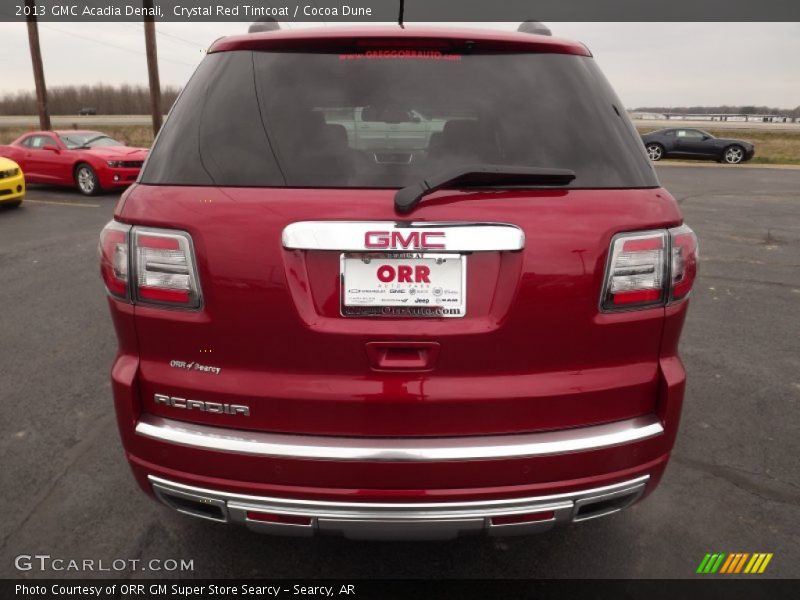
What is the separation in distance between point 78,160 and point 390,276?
1465 centimetres

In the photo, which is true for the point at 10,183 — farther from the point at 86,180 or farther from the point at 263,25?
the point at 263,25

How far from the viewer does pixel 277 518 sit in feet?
6.05

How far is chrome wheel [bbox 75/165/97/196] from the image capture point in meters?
13.8

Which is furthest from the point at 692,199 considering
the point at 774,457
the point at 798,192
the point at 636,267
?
the point at 636,267

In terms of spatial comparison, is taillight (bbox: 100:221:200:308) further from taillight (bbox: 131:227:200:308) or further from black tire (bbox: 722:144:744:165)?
black tire (bbox: 722:144:744:165)

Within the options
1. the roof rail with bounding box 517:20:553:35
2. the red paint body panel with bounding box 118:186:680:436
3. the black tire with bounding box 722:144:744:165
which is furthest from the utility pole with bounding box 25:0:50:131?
the black tire with bounding box 722:144:744:165

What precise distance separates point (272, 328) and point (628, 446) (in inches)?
44.1

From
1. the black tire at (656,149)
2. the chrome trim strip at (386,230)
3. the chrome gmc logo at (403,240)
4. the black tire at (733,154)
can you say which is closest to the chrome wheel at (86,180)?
the chrome trim strip at (386,230)

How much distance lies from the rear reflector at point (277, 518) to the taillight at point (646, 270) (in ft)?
3.57

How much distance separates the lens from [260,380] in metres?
1.78

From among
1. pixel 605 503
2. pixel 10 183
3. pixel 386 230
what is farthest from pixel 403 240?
pixel 10 183

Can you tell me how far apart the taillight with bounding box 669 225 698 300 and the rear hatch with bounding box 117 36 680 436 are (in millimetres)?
63

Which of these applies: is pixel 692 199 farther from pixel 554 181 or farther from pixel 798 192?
pixel 554 181

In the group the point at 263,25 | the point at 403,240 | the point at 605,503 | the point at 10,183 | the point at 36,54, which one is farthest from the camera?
the point at 36,54
